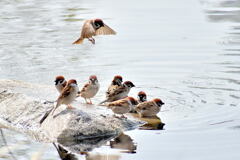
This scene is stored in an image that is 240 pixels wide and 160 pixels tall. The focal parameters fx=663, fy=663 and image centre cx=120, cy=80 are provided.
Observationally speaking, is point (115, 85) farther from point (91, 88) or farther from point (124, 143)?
point (124, 143)

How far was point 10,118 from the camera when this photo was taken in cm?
1054

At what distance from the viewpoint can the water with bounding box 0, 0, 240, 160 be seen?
9.21m

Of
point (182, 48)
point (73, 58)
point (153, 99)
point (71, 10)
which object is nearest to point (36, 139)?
point (153, 99)

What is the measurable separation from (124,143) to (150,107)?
143cm

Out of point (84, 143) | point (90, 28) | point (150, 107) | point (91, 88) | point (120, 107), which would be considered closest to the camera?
point (84, 143)

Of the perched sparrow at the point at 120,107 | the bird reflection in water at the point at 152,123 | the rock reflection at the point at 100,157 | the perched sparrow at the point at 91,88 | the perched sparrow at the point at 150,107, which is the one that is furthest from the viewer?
the perched sparrow at the point at 91,88

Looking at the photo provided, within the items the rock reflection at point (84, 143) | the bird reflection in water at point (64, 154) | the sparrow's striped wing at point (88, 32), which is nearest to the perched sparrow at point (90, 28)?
the sparrow's striped wing at point (88, 32)

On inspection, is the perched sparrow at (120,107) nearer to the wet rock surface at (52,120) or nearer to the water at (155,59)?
the wet rock surface at (52,120)

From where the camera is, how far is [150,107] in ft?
34.4

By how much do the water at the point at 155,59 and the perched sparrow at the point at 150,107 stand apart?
0.18 metres

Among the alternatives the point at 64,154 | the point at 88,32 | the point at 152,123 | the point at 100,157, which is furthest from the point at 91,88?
the point at 100,157

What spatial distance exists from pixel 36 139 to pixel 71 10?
1178 cm

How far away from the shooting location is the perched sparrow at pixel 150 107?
413 inches

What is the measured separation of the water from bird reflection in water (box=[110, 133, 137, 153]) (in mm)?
99
